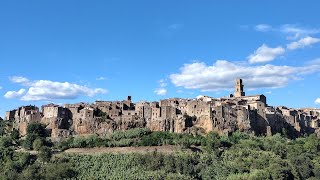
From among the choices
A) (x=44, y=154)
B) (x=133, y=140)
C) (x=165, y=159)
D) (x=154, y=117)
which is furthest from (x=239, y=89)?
(x=44, y=154)

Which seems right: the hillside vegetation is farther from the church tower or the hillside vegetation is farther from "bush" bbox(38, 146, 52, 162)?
the church tower

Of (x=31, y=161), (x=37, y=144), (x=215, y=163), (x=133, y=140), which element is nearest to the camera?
(x=215, y=163)

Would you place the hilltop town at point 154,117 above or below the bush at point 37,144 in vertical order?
above

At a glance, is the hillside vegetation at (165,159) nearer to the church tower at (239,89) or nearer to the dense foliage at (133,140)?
the dense foliage at (133,140)

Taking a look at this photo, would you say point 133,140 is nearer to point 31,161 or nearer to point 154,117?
point 154,117

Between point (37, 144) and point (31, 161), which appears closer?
point (31, 161)

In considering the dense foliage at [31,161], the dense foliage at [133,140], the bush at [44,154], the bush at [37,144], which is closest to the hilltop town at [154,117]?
the dense foliage at [133,140]

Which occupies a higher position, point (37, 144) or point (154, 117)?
point (154, 117)

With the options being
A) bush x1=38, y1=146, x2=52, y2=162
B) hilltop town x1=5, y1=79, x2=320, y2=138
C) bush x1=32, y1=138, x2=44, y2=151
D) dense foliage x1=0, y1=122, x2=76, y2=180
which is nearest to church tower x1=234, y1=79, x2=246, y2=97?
hilltop town x1=5, y1=79, x2=320, y2=138

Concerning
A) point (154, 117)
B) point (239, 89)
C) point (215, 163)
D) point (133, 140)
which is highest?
point (239, 89)

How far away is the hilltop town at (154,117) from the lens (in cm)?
6594

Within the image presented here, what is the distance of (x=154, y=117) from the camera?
6725 cm

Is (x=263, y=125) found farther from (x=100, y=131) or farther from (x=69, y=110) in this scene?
(x=69, y=110)

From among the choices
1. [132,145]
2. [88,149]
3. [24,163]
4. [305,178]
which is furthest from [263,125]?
[24,163]
